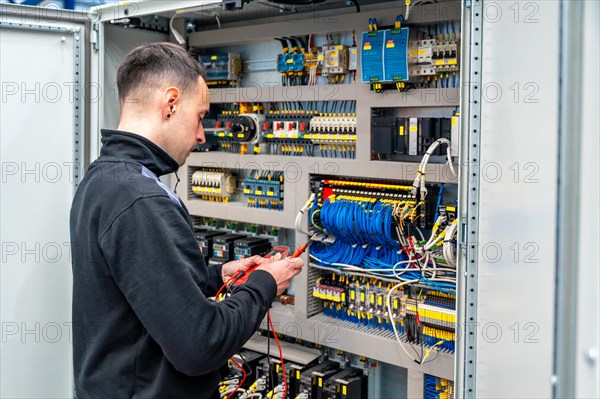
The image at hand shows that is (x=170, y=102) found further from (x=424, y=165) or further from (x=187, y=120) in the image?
(x=424, y=165)

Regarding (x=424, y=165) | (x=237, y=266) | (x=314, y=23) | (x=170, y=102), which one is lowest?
(x=237, y=266)

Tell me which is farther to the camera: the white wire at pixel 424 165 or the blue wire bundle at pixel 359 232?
the blue wire bundle at pixel 359 232

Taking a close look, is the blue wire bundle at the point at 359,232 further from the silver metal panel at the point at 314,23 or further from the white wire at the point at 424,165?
the silver metal panel at the point at 314,23

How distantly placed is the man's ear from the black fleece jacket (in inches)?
3.8

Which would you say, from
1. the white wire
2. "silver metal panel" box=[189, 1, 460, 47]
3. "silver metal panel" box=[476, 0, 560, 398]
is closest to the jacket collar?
"silver metal panel" box=[476, 0, 560, 398]

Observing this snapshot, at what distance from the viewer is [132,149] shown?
1446 mm

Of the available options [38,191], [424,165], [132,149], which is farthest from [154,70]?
[38,191]

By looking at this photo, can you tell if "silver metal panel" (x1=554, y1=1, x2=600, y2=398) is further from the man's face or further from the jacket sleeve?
the man's face

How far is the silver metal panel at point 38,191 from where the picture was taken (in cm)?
246

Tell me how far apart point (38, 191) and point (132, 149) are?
52.1 inches

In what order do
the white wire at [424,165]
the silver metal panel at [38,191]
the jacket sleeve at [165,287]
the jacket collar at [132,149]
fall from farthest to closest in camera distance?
the silver metal panel at [38,191] → the white wire at [424,165] → the jacket collar at [132,149] → the jacket sleeve at [165,287]

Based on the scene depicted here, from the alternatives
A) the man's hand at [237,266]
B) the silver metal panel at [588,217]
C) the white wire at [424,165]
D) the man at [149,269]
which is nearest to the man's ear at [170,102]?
the man at [149,269]

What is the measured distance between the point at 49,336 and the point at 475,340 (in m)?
1.87

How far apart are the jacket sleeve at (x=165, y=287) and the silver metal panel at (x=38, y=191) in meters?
1.42
